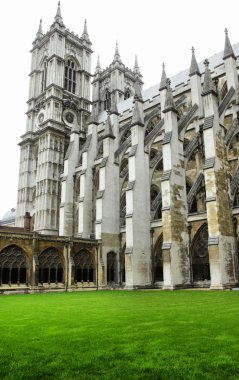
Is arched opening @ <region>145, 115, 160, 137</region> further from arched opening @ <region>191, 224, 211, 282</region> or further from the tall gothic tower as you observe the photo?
arched opening @ <region>191, 224, 211, 282</region>

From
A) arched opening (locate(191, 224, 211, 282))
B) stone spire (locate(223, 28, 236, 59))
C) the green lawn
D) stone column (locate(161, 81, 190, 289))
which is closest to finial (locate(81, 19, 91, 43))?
stone spire (locate(223, 28, 236, 59))

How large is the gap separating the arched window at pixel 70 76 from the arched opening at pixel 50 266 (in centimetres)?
3139

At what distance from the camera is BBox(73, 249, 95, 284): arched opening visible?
2872cm

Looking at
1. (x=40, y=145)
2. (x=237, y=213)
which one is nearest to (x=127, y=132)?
(x=40, y=145)

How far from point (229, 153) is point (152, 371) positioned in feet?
87.2

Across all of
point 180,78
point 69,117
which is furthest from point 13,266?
point 180,78

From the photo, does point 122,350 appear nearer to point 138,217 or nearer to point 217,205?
point 217,205

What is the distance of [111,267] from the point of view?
31266mm

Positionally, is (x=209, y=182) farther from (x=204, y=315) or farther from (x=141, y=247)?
(x=204, y=315)

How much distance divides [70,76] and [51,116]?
9655mm

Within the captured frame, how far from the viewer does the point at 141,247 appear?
91.1 ft

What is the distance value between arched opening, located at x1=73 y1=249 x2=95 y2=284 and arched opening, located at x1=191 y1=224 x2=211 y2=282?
9.18m

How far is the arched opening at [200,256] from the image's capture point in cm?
2525

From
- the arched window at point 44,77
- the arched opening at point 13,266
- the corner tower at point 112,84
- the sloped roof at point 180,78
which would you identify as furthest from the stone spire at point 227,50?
the arched window at point 44,77
